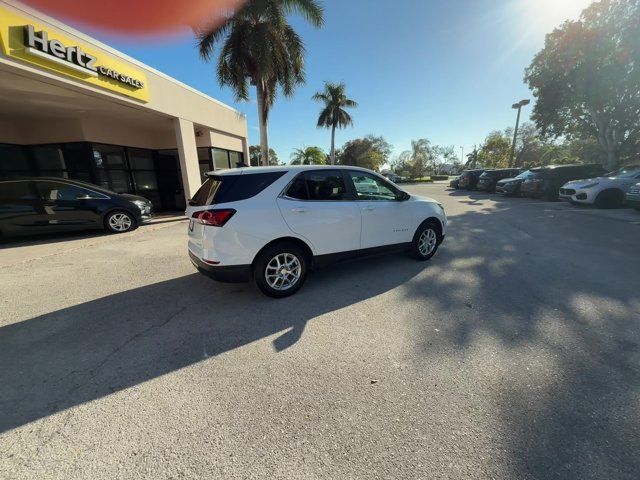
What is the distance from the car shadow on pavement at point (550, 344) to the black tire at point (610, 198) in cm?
652

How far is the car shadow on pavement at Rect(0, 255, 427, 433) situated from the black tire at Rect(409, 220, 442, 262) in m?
0.70

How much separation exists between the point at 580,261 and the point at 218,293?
6289 millimetres

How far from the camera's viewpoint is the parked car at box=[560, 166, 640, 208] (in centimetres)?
1024

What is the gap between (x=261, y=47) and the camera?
1216 centimetres

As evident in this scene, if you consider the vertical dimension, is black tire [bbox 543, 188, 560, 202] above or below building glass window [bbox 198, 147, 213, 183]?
below

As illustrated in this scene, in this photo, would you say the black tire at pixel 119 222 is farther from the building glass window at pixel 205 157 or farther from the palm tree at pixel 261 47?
the palm tree at pixel 261 47

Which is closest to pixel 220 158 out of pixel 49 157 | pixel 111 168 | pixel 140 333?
pixel 111 168

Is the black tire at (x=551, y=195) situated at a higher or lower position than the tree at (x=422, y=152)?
lower

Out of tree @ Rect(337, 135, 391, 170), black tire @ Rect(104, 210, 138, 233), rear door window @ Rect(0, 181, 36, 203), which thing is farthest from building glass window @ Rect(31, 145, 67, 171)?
tree @ Rect(337, 135, 391, 170)

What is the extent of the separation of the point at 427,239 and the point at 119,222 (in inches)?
324

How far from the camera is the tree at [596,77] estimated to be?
49.0ft

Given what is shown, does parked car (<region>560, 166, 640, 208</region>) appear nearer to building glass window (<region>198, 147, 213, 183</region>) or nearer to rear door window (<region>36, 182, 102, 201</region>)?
building glass window (<region>198, 147, 213, 183</region>)

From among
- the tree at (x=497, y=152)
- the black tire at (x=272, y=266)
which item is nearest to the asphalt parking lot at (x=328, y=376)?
the black tire at (x=272, y=266)

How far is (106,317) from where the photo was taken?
3379 millimetres
